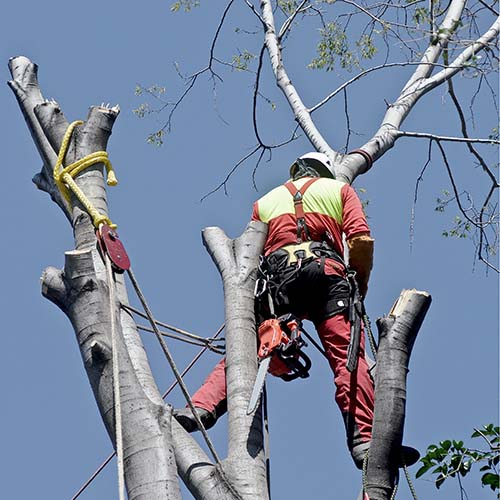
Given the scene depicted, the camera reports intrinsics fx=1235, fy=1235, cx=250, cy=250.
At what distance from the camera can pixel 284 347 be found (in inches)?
223

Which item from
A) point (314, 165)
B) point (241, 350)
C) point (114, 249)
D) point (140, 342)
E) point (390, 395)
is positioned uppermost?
point (314, 165)

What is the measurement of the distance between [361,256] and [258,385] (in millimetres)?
1429

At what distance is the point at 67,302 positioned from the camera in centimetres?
459

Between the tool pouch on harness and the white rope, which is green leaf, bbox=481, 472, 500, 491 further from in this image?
the white rope

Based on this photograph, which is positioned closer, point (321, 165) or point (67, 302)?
point (67, 302)

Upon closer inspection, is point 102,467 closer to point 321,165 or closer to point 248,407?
point 248,407

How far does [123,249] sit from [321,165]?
2482 millimetres

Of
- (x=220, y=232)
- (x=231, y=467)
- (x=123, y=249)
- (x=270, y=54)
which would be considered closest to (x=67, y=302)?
(x=123, y=249)

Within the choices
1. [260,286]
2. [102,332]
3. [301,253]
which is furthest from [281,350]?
[102,332]

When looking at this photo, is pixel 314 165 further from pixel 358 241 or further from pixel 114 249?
pixel 114 249

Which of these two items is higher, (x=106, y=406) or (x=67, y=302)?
(x=67, y=302)

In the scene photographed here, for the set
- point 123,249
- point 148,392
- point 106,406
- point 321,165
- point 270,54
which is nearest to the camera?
point 106,406

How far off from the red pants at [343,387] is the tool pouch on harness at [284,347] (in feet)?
0.54

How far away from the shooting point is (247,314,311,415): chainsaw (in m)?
5.52
